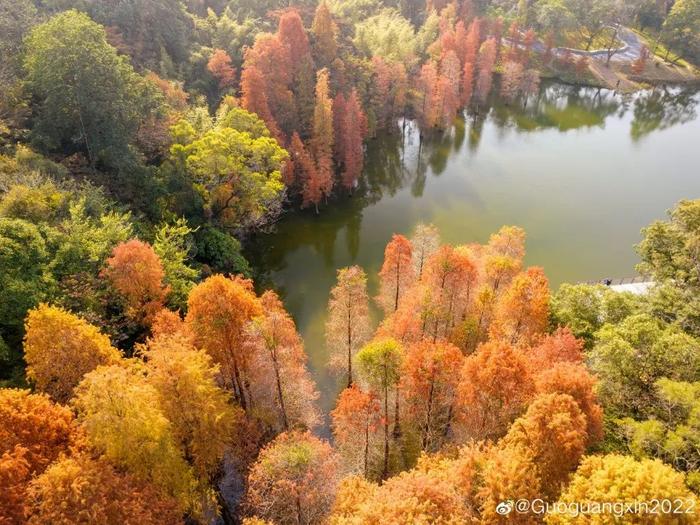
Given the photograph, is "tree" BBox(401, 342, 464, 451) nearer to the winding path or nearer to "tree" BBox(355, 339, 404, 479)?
"tree" BBox(355, 339, 404, 479)

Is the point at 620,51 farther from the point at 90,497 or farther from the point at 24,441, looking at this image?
the point at 24,441

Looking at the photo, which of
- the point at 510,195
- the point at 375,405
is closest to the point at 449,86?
the point at 510,195

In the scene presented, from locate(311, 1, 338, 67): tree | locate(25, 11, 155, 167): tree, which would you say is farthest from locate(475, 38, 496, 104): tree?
locate(25, 11, 155, 167): tree

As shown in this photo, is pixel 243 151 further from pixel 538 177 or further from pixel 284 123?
pixel 538 177

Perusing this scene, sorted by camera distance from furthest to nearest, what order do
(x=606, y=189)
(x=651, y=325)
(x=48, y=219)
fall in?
1. (x=606, y=189)
2. (x=48, y=219)
3. (x=651, y=325)

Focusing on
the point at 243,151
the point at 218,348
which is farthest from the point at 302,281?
the point at 218,348

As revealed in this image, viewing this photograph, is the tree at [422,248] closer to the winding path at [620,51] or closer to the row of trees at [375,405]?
the row of trees at [375,405]
